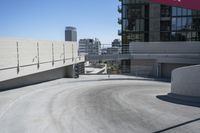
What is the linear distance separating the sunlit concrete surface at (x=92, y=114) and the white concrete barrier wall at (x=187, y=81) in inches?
42.3

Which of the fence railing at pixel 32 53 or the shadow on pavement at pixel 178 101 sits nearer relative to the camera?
the shadow on pavement at pixel 178 101

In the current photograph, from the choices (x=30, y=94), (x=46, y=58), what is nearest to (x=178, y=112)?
(x=30, y=94)

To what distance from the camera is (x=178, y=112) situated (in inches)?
560

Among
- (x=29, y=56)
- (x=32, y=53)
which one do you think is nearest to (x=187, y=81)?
(x=29, y=56)

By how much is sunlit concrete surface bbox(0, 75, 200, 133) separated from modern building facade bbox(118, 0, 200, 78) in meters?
40.9

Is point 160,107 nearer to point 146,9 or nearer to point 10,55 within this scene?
point 10,55

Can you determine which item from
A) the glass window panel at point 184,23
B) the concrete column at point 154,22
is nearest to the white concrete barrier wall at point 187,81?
the glass window panel at point 184,23

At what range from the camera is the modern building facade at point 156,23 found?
186 feet

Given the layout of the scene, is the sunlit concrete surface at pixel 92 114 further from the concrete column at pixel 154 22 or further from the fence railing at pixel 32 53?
the concrete column at pixel 154 22

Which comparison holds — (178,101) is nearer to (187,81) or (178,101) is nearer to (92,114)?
(187,81)

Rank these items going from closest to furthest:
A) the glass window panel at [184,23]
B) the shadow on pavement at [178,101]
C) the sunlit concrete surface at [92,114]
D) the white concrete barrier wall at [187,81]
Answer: the sunlit concrete surface at [92,114]
the shadow on pavement at [178,101]
the white concrete barrier wall at [187,81]
the glass window panel at [184,23]

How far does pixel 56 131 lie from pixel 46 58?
1394cm

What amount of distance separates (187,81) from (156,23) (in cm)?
4236

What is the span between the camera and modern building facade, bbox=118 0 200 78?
56.6m
